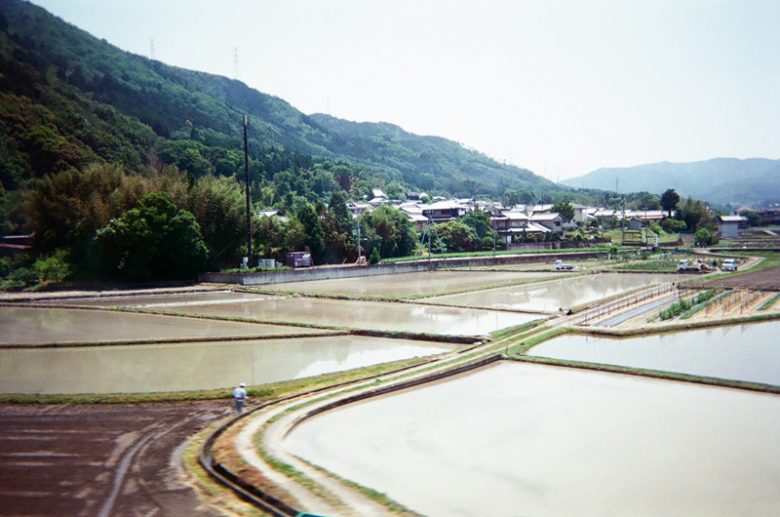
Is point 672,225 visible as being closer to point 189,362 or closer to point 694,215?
point 694,215

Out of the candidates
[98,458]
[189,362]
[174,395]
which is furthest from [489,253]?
[98,458]

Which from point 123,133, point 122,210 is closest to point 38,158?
point 123,133

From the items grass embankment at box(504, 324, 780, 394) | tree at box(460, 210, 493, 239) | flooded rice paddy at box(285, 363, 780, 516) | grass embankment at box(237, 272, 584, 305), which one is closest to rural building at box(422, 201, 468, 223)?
tree at box(460, 210, 493, 239)

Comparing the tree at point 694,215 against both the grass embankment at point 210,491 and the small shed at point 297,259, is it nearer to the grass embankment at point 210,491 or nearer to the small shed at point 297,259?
the small shed at point 297,259

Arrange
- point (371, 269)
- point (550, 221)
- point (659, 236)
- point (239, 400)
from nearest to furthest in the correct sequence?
point (239, 400) < point (371, 269) < point (659, 236) < point (550, 221)

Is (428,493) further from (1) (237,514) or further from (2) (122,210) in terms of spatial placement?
(2) (122,210)
